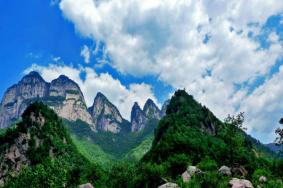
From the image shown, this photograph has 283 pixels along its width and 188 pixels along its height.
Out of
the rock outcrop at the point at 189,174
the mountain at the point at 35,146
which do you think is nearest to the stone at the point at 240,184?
the rock outcrop at the point at 189,174

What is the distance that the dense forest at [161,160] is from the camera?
7546 centimetres

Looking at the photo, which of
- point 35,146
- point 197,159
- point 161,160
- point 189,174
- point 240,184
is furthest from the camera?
point 35,146

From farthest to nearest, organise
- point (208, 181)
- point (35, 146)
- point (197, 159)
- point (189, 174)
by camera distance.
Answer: point (35, 146) < point (197, 159) < point (189, 174) < point (208, 181)

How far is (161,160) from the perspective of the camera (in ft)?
441

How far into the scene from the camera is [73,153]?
7210 inches

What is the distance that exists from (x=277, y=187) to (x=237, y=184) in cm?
709

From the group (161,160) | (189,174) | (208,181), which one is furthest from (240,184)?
(161,160)

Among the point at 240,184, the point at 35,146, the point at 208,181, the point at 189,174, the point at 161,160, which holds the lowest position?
the point at 240,184

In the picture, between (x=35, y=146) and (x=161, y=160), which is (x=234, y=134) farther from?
(x=35, y=146)

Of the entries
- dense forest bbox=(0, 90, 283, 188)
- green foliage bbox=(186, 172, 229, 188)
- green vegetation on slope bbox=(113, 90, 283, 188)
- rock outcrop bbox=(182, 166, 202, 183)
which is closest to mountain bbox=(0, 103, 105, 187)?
dense forest bbox=(0, 90, 283, 188)

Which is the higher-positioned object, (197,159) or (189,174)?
(197,159)

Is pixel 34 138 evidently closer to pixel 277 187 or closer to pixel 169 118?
pixel 169 118

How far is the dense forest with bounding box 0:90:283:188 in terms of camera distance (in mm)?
75456

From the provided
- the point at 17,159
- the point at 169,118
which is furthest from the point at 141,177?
the point at 169,118
